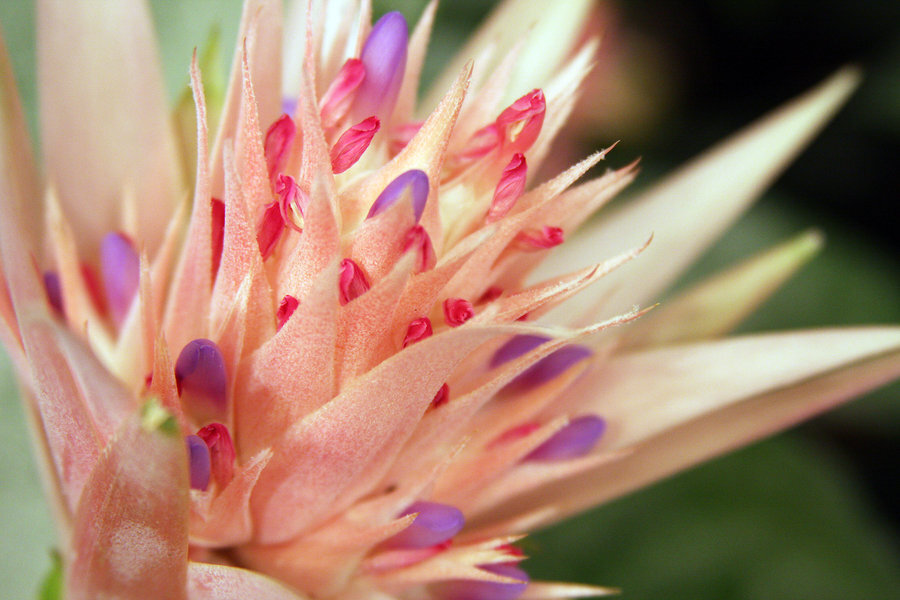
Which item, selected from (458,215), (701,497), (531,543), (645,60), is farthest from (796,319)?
(458,215)

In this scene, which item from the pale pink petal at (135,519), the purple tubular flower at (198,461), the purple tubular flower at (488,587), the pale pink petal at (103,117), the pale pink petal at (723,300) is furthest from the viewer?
the pale pink petal at (723,300)

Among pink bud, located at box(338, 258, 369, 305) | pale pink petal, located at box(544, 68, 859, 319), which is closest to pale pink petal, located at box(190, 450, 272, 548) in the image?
pink bud, located at box(338, 258, 369, 305)

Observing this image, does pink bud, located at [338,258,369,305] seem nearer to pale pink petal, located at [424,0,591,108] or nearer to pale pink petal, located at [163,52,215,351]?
pale pink petal, located at [163,52,215,351]

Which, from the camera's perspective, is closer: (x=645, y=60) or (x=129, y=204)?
(x=129, y=204)

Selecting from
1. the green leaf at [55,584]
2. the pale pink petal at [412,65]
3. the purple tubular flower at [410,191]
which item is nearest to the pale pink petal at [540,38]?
the pale pink petal at [412,65]

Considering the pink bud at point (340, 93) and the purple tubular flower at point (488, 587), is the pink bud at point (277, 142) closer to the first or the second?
the pink bud at point (340, 93)

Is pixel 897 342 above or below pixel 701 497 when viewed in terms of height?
below

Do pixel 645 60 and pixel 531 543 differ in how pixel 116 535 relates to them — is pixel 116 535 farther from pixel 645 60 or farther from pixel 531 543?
pixel 645 60

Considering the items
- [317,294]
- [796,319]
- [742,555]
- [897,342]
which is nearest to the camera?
[317,294]
